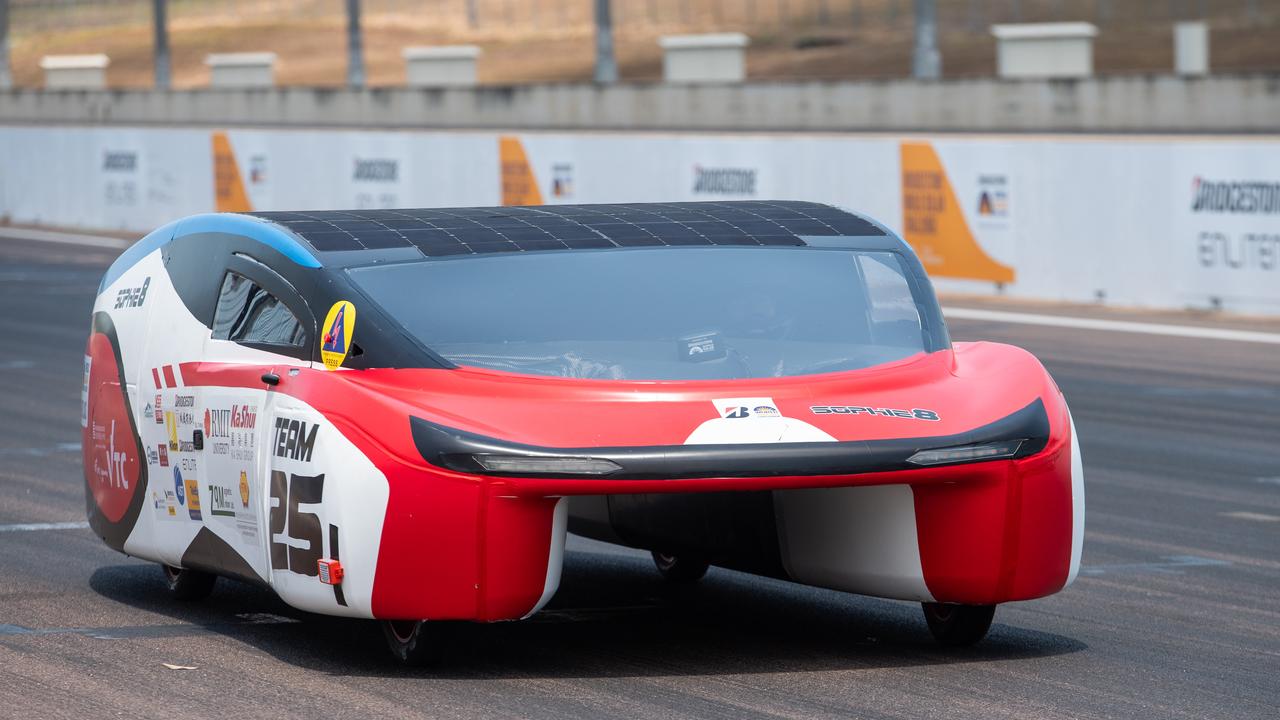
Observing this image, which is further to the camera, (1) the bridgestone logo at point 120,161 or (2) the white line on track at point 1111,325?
(1) the bridgestone logo at point 120,161

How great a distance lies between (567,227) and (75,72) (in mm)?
42819

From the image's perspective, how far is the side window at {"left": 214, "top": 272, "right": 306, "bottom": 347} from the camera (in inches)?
267

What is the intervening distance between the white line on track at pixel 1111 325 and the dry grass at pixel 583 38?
96.3 feet

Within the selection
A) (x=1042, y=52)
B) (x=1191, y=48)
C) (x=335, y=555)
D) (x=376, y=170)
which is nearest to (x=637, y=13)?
(x=1191, y=48)

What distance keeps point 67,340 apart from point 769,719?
1432 centimetres

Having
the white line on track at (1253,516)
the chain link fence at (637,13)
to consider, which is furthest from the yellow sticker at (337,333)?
the chain link fence at (637,13)

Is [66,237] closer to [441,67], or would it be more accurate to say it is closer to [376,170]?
[376,170]

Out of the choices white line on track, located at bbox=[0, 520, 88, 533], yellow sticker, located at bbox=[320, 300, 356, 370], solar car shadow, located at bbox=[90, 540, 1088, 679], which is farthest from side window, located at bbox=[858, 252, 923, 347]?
white line on track, located at bbox=[0, 520, 88, 533]

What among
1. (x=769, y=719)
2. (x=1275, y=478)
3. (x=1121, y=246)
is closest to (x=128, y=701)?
(x=769, y=719)

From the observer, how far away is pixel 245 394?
6816 mm

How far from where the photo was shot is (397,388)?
6270 millimetres

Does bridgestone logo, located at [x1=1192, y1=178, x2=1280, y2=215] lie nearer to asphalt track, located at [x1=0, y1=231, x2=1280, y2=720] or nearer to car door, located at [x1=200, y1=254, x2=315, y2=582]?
asphalt track, located at [x1=0, y1=231, x2=1280, y2=720]

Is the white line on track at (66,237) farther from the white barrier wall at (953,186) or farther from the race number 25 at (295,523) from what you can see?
the race number 25 at (295,523)

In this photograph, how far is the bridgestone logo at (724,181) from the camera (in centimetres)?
2439
